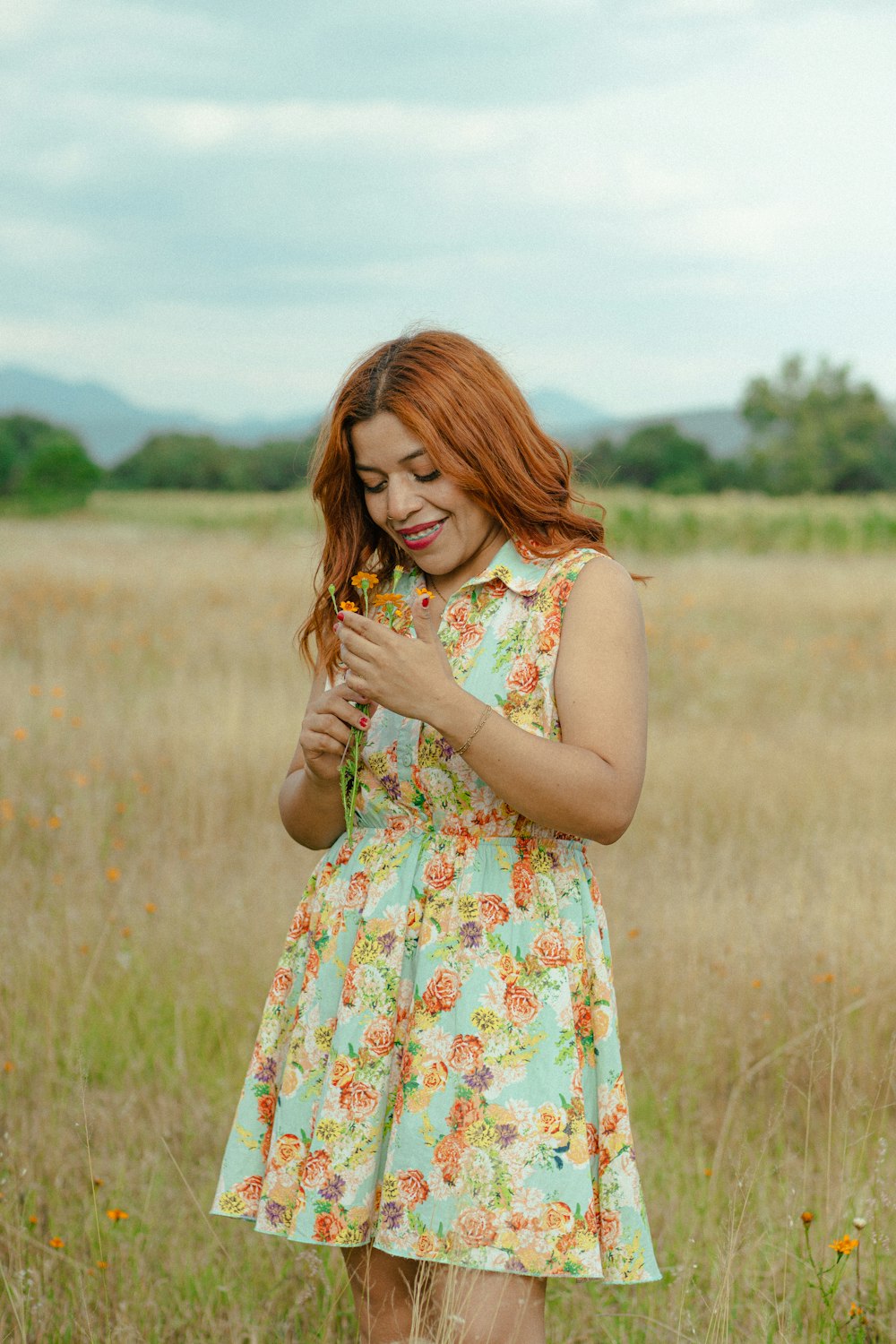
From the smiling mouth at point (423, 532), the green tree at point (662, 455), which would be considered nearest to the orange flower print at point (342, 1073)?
the smiling mouth at point (423, 532)

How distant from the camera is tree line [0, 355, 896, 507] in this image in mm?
41438

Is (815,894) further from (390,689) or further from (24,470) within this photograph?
(24,470)

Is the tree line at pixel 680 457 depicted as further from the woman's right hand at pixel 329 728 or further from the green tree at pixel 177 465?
the woman's right hand at pixel 329 728

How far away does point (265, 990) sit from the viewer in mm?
4000

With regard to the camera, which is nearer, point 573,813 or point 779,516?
point 573,813

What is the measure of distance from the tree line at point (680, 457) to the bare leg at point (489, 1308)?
1542 inches

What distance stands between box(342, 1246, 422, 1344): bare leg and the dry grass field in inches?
13.0

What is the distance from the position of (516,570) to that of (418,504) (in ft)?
0.59

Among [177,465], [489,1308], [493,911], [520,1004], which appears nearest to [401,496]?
[493,911]

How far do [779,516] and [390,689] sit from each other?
2243 centimetres

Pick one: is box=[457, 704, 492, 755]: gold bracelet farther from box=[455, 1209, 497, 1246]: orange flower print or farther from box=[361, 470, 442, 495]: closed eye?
box=[455, 1209, 497, 1246]: orange flower print

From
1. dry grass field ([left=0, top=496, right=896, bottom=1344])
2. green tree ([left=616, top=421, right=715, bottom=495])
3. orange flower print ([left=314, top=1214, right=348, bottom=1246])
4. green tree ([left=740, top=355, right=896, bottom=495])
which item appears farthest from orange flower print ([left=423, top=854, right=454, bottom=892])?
green tree ([left=740, top=355, right=896, bottom=495])

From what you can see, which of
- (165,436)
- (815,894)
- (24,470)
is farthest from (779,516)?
(165,436)

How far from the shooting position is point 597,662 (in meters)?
1.87
